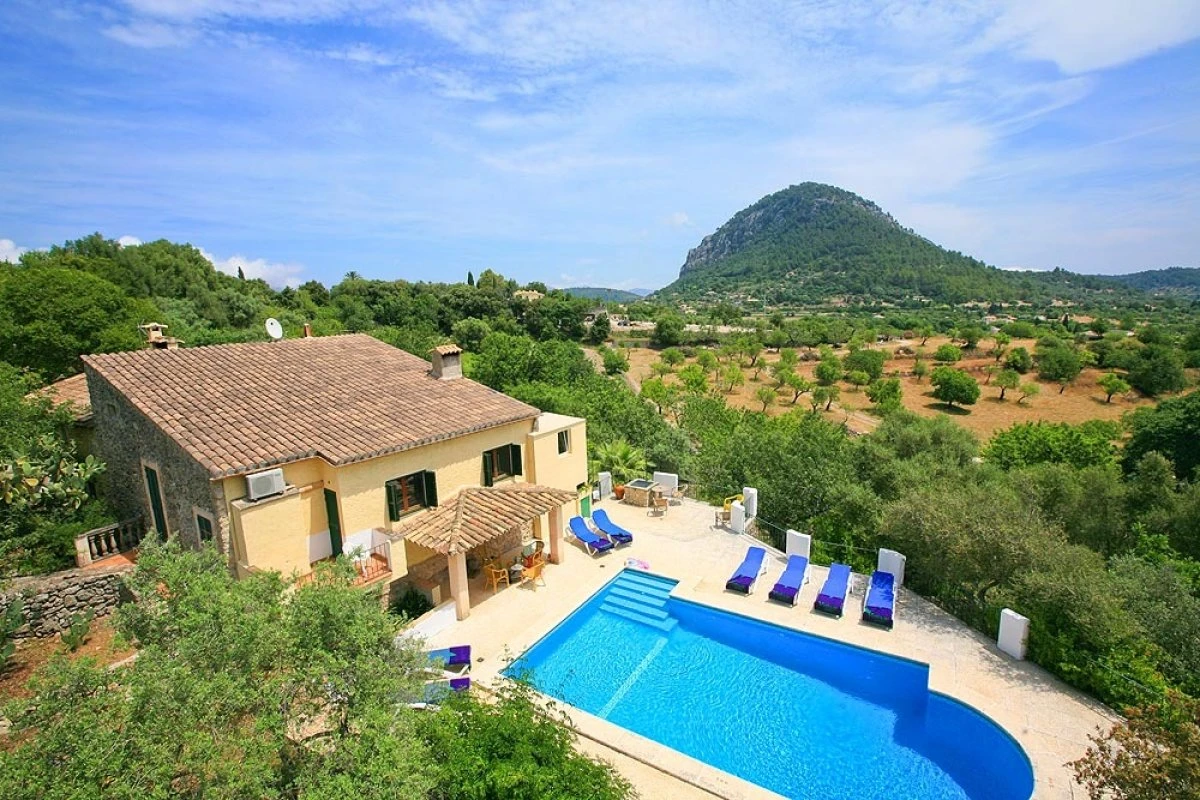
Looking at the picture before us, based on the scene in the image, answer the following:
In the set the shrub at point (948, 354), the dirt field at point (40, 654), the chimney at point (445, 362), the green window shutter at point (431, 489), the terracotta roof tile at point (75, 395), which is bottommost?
the shrub at point (948, 354)

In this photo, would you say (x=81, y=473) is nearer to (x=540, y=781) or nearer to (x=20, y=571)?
(x=20, y=571)

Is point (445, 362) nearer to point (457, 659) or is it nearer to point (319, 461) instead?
point (319, 461)

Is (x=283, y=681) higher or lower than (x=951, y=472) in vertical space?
higher

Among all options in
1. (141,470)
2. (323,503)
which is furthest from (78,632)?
(323,503)

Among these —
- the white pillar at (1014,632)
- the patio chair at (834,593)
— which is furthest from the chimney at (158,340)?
the white pillar at (1014,632)

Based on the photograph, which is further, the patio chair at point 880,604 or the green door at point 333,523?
the patio chair at point 880,604

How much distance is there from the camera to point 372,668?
22.7ft

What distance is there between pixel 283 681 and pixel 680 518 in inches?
639

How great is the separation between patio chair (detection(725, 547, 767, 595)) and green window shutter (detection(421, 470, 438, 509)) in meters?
8.52

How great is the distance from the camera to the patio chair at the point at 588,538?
18.6m

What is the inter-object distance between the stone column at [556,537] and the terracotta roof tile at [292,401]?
10.3 feet

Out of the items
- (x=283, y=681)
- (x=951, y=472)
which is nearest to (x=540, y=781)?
(x=283, y=681)

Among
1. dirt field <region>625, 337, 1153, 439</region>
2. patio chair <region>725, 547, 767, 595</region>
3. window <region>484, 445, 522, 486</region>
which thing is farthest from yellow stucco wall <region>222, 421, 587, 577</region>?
dirt field <region>625, 337, 1153, 439</region>

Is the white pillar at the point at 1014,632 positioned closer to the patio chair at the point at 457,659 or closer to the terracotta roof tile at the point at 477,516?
the terracotta roof tile at the point at 477,516
